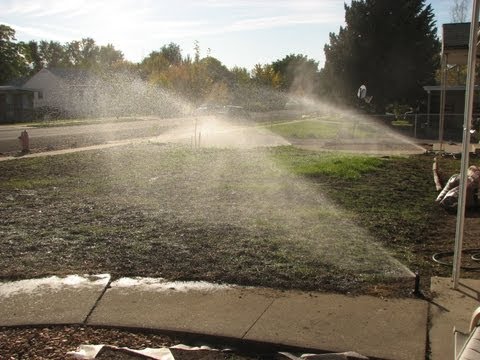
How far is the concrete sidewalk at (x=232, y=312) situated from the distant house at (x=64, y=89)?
57.5 meters

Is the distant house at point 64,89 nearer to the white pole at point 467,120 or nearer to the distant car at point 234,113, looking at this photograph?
the distant car at point 234,113

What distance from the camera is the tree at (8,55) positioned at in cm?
7631

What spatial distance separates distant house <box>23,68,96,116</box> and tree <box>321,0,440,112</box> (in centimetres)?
3218

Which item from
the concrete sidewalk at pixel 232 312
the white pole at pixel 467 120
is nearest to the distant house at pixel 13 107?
the concrete sidewalk at pixel 232 312

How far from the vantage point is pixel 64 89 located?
63406mm

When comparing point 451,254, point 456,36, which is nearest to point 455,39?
point 456,36

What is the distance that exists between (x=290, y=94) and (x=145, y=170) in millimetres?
64925

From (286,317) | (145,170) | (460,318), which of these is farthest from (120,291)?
(145,170)

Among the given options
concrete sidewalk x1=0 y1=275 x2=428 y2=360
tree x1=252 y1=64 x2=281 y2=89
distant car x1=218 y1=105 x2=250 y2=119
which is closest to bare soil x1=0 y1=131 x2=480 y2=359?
concrete sidewalk x1=0 y1=275 x2=428 y2=360

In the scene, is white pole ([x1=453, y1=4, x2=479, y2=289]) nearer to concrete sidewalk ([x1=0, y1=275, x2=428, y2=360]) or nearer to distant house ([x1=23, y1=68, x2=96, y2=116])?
concrete sidewalk ([x1=0, y1=275, x2=428, y2=360])

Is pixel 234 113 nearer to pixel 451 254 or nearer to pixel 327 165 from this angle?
pixel 327 165

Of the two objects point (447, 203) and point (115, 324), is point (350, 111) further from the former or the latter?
point (115, 324)

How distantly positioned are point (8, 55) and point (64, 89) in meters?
20.2

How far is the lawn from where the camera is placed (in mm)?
4879
